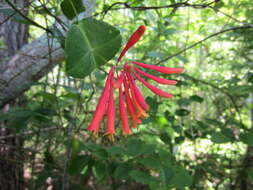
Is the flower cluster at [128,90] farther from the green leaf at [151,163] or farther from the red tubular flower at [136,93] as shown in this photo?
the green leaf at [151,163]

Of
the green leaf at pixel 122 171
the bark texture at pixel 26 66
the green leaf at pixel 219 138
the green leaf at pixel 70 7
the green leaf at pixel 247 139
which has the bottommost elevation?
the green leaf at pixel 122 171

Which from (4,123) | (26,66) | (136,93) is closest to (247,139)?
(136,93)

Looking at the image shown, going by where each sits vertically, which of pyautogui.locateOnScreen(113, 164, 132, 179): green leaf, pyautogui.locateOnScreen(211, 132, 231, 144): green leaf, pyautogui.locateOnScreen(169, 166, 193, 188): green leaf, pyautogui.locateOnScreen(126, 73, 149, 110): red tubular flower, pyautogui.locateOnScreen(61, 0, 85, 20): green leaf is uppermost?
pyautogui.locateOnScreen(61, 0, 85, 20): green leaf

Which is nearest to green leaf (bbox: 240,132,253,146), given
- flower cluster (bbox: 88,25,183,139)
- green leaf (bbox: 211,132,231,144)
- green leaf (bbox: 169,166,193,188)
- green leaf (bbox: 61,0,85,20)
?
green leaf (bbox: 211,132,231,144)

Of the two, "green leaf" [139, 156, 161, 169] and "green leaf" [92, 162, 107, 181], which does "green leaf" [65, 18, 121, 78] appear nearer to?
"green leaf" [139, 156, 161, 169]

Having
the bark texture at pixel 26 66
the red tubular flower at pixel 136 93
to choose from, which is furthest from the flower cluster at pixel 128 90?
the bark texture at pixel 26 66

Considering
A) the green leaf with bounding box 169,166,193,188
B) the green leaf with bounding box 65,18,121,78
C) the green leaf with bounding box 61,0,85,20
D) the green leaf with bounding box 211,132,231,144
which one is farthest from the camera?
the green leaf with bounding box 211,132,231,144

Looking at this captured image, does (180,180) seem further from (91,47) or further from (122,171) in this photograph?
(91,47)

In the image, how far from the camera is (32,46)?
126cm

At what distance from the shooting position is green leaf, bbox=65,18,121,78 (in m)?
0.39

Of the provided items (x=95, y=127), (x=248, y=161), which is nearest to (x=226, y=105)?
(x=248, y=161)

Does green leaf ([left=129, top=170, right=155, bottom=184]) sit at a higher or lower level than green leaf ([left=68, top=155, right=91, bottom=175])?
lower

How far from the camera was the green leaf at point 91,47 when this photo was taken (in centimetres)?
39

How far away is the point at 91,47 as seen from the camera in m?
0.40
